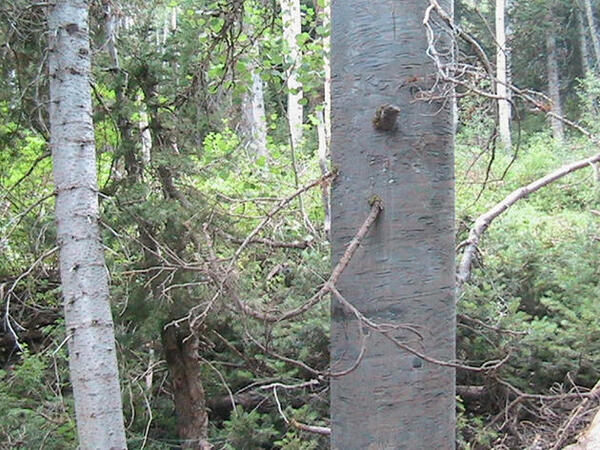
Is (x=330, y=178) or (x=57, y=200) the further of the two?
(x=57, y=200)

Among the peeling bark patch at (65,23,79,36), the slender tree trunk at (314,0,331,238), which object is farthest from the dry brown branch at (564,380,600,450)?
the peeling bark patch at (65,23,79,36)

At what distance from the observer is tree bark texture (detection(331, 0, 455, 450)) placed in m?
1.56

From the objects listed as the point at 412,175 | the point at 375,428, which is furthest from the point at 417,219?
the point at 375,428

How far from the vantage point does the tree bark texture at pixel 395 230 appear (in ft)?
5.13

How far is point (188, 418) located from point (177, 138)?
233 cm

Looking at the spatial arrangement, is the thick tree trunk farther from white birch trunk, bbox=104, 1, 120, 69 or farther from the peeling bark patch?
the peeling bark patch

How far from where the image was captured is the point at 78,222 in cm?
354

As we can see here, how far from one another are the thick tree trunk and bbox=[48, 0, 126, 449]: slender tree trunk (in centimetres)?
133

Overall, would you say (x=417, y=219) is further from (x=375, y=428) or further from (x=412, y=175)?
(x=375, y=428)

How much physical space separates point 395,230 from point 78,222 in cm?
252

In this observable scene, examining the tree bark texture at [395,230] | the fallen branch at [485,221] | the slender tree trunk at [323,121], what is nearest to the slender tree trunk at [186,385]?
the slender tree trunk at [323,121]

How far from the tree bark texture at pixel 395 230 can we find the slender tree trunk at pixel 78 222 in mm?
2363

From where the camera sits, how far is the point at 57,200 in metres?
3.58

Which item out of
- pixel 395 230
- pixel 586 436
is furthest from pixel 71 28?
pixel 586 436
